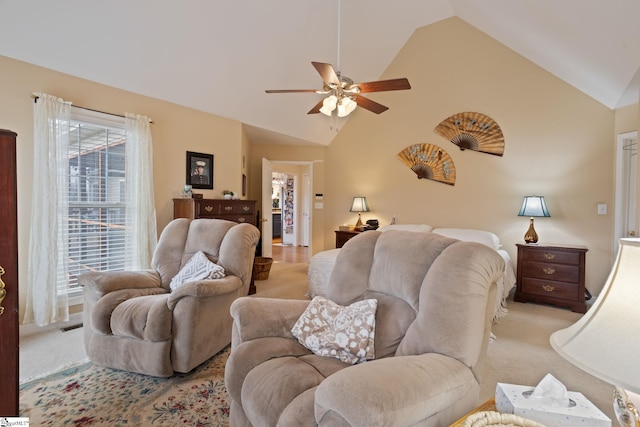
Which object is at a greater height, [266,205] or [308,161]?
[308,161]

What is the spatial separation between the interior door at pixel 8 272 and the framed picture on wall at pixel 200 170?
10.2 ft

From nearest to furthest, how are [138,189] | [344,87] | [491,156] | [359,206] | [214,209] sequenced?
[344,87], [138,189], [214,209], [491,156], [359,206]

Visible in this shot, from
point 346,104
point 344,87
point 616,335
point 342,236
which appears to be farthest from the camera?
point 342,236

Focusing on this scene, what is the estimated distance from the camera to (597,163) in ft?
12.5

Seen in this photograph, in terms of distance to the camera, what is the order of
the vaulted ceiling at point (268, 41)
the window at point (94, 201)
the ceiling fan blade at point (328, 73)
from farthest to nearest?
the window at point (94, 201), the vaulted ceiling at point (268, 41), the ceiling fan blade at point (328, 73)

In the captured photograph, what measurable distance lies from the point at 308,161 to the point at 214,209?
9.06 feet

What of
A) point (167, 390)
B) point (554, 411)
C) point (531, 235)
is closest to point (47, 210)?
point (167, 390)

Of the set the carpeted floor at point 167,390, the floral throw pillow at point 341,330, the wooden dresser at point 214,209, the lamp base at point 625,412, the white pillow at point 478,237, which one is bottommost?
the carpeted floor at point 167,390

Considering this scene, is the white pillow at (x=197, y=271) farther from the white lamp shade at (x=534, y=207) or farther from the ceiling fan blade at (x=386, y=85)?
the white lamp shade at (x=534, y=207)

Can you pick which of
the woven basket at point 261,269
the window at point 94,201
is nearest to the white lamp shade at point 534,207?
the woven basket at point 261,269

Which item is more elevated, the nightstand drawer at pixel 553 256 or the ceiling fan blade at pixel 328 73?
the ceiling fan blade at pixel 328 73

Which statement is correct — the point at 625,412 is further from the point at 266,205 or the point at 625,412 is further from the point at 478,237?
the point at 266,205

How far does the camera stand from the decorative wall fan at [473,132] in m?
4.42

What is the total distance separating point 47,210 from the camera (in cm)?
287
